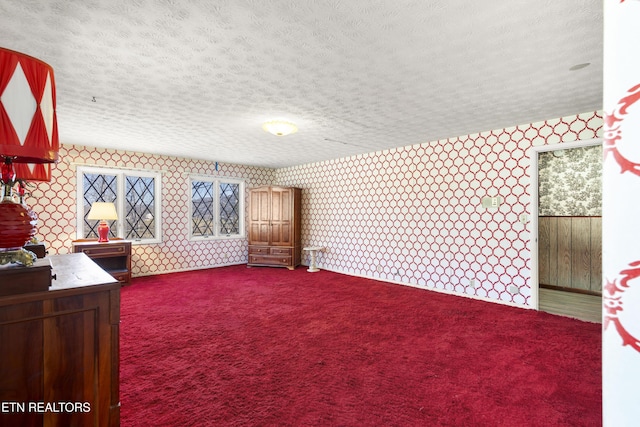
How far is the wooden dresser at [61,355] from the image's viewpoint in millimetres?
1219

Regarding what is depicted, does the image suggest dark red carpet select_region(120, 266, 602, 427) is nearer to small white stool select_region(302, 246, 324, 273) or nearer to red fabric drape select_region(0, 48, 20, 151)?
red fabric drape select_region(0, 48, 20, 151)

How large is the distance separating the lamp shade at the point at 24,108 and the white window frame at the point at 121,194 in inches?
201

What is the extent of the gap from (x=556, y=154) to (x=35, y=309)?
6.44 m

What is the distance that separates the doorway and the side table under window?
20.4ft

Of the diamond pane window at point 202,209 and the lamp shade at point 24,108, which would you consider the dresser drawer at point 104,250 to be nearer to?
the diamond pane window at point 202,209

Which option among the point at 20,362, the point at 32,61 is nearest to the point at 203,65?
the point at 32,61

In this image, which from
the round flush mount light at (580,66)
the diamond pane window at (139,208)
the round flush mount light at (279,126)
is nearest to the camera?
the round flush mount light at (580,66)

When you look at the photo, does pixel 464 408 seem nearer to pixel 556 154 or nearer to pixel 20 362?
pixel 20 362

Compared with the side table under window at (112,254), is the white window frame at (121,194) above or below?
above

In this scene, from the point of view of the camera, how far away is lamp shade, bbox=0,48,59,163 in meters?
1.01

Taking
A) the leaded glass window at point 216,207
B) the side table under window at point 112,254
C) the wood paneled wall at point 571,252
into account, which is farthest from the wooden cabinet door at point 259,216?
the wood paneled wall at point 571,252

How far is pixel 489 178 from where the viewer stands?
14.1ft

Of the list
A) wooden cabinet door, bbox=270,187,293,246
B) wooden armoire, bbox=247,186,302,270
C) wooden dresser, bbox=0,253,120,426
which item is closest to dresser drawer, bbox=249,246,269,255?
wooden armoire, bbox=247,186,302,270

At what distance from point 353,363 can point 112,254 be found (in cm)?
441
